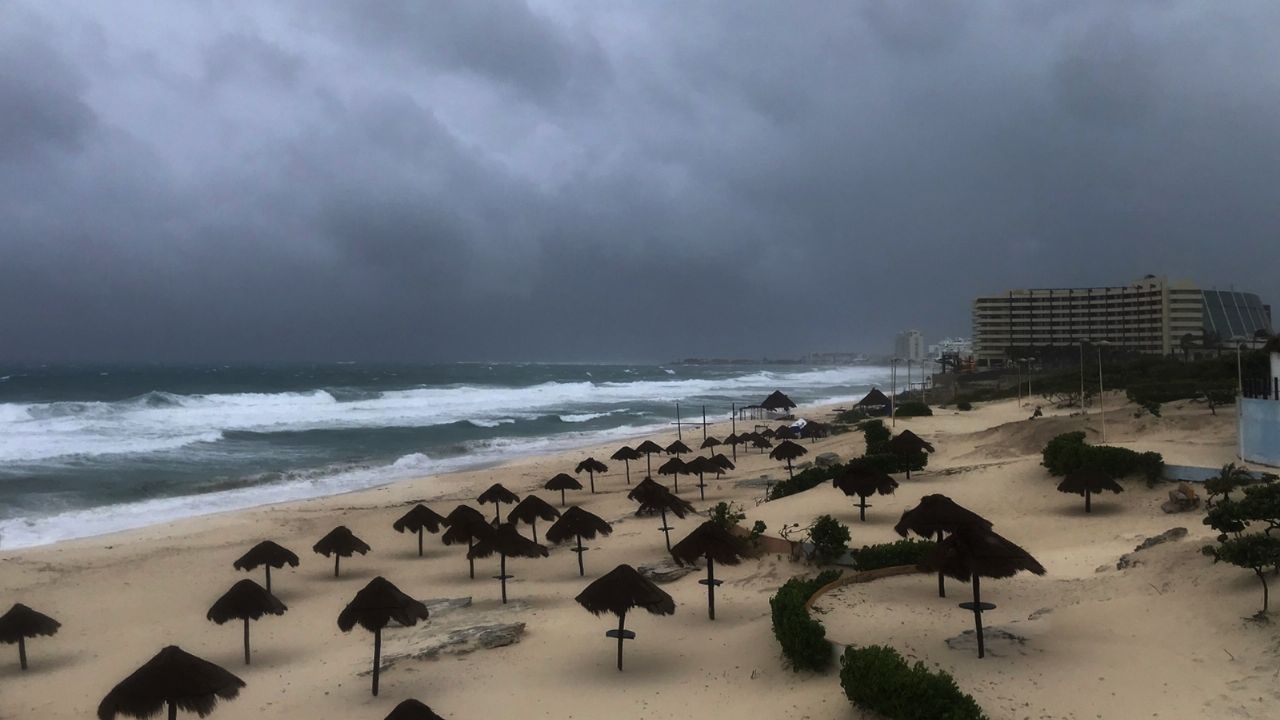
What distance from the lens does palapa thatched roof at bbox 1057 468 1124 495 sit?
1503cm

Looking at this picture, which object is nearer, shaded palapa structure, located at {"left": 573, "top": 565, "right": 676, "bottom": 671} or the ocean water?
shaded palapa structure, located at {"left": 573, "top": 565, "right": 676, "bottom": 671}

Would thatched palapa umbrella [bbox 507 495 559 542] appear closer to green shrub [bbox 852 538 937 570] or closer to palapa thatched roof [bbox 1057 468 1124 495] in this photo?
green shrub [bbox 852 538 937 570]

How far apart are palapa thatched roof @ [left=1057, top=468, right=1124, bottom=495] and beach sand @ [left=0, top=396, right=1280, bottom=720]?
557 mm

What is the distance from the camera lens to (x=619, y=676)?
32.6 ft

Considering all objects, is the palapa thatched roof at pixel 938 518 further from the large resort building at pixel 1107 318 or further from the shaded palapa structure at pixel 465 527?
the large resort building at pixel 1107 318

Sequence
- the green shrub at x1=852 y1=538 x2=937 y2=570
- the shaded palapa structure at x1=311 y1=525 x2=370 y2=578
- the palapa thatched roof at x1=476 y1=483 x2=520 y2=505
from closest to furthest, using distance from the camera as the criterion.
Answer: the green shrub at x1=852 y1=538 x2=937 y2=570 < the shaded palapa structure at x1=311 y1=525 x2=370 y2=578 < the palapa thatched roof at x1=476 y1=483 x2=520 y2=505

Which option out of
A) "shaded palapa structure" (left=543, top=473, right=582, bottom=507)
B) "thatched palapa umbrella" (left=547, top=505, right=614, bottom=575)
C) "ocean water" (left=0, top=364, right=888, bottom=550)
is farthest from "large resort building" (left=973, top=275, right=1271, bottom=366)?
"thatched palapa umbrella" (left=547, top=505, right=614, bottom=575)

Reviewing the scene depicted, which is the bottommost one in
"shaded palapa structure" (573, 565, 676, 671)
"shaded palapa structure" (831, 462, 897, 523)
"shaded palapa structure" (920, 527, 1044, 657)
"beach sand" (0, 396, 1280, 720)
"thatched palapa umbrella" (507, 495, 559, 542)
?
"beach sand" (0, 396, 1280, 720)

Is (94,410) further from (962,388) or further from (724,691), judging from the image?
(962,388)

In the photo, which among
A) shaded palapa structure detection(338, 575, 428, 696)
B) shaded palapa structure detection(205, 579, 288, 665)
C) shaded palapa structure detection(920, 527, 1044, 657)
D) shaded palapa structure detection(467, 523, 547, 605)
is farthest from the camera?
shaded palapa structure detection(467, 523, 547, 605)

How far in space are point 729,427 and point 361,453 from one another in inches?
787

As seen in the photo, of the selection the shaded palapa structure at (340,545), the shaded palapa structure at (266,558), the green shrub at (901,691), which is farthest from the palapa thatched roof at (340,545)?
the green shrub at (901,691)

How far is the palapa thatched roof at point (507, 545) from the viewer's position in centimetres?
1362

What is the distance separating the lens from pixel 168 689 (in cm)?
770
